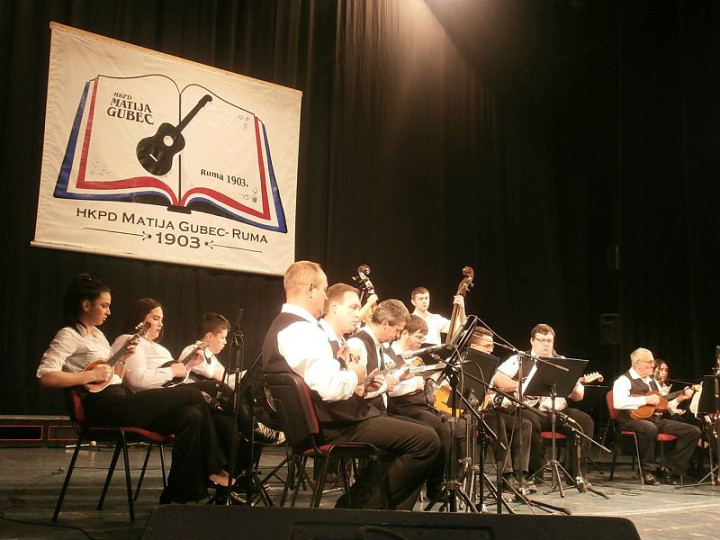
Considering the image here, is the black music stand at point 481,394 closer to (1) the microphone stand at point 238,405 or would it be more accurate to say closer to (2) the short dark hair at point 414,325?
(2) the short dark hair at point 414,325

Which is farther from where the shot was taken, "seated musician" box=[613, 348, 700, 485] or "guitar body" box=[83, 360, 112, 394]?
"seated musician" box=[613, 348, 700, 485]

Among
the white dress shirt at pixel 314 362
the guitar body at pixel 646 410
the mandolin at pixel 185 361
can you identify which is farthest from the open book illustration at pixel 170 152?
the white dress shirt at pixel 314 362

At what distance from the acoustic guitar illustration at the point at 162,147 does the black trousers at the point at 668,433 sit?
17.6 ft

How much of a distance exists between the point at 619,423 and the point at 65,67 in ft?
21.3

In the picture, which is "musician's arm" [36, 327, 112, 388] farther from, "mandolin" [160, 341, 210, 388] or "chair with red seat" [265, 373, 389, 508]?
"chair with red seat" [265, 373, 389, 508]

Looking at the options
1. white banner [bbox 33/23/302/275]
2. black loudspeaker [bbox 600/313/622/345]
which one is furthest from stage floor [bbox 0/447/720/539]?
black loudspeaker [bbox 600/313/622/345]

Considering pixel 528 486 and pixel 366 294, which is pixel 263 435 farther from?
pixel 366 294

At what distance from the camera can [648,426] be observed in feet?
23.2

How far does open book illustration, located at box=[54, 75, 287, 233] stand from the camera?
720cm

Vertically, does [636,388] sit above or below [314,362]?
below

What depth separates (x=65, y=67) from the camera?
23.3 ft

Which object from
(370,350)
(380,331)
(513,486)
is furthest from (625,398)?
(370,350)

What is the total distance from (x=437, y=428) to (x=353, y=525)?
143 inches

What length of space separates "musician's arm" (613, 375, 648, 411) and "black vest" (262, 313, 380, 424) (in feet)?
14.3
